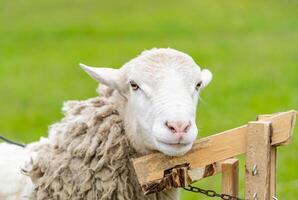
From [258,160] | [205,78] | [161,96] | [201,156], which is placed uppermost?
[205,78]

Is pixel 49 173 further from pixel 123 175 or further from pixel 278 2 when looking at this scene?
pixel 278 2

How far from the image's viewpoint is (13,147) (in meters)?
7.14

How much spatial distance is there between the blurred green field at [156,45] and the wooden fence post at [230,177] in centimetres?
384

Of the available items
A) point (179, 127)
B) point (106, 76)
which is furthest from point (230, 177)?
point (106, 76)

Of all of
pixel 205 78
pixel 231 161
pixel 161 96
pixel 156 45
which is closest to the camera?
pixel 161 96

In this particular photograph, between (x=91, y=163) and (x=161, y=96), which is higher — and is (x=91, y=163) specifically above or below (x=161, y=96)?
below

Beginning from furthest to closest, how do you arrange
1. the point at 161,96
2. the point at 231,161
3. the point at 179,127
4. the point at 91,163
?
the point at 91,163, the point at 231,161, the point at 161,96, the point at 179,127

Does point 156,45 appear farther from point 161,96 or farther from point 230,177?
point 161,96

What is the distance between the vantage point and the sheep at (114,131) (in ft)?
19.8

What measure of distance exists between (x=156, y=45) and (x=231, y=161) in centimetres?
1909

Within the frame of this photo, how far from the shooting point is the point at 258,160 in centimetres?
575

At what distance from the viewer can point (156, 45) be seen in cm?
2511

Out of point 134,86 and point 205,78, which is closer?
point 134,86

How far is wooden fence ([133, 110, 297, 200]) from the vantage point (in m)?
5.73
